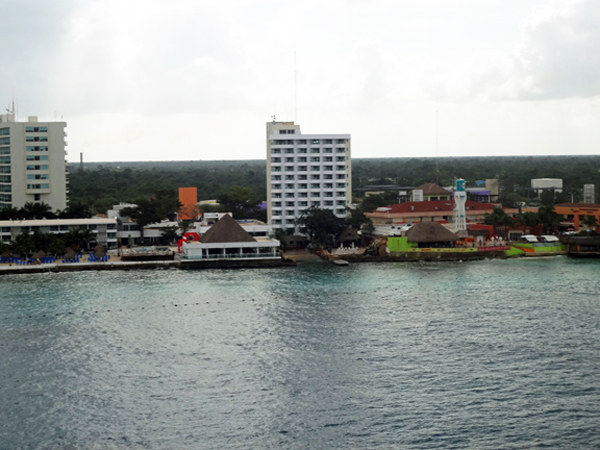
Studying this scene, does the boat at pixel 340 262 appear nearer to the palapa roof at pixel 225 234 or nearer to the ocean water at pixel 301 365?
the palapa roof at pixel 225 234

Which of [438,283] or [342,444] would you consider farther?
[438,283]

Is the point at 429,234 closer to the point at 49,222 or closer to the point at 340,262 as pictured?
the point at 340,262

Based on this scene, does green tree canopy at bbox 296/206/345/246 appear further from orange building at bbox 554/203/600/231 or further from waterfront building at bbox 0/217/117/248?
orange building at bbox 554/203/600/231

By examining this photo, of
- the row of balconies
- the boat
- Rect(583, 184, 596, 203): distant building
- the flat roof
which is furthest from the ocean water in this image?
Rect(583, 184, 596, 203): distant building

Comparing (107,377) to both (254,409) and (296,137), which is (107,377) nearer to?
(254,409)

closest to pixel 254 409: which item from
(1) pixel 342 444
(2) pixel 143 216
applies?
(1) pixel 342 444

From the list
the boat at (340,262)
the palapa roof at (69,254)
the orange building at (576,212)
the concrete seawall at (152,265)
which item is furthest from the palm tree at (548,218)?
the palapa roof at (69,254)

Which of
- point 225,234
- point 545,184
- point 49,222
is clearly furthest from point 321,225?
point 545,184
